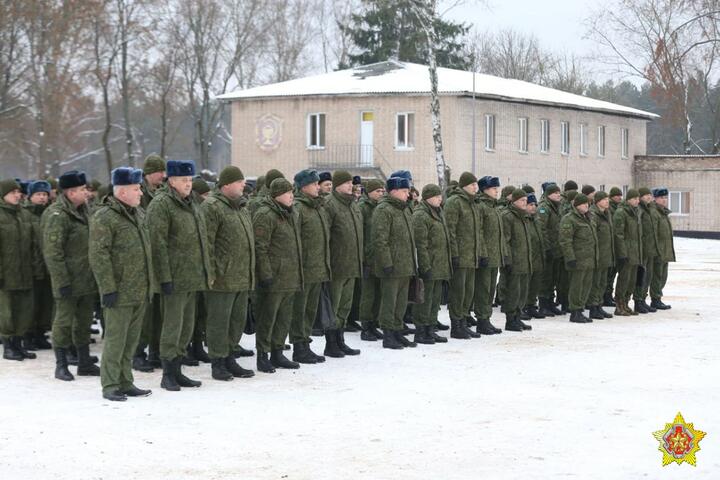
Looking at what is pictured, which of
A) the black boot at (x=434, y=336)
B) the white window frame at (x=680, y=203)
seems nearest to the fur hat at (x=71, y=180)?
the black boot at (x=434, y=336)

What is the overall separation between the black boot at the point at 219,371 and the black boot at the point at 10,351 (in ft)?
7.88

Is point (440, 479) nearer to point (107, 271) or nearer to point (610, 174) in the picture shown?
point (107, 271)

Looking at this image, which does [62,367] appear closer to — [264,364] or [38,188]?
[264,364]

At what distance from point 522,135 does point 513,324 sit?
31733mm

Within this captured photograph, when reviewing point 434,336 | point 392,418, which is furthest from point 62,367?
point 434,336

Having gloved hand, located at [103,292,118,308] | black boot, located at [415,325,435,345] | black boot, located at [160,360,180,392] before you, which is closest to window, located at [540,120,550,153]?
black boot, located at [415,325,435,345]

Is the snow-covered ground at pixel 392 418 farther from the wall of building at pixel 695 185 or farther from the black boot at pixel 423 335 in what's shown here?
the wall of building at pixel 695 185

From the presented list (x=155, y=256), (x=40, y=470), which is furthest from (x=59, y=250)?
(x=40, y=470)

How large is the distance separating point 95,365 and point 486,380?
3.80 meters

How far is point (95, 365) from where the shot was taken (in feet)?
38.4

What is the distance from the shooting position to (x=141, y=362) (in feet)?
38.8

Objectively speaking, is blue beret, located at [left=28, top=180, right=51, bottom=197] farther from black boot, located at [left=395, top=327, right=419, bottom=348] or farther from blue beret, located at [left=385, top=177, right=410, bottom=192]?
black boot, located at [left=395, top=327, right=419, bottom=348]

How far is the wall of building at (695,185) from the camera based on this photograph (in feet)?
174

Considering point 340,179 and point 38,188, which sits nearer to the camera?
point 340,179
